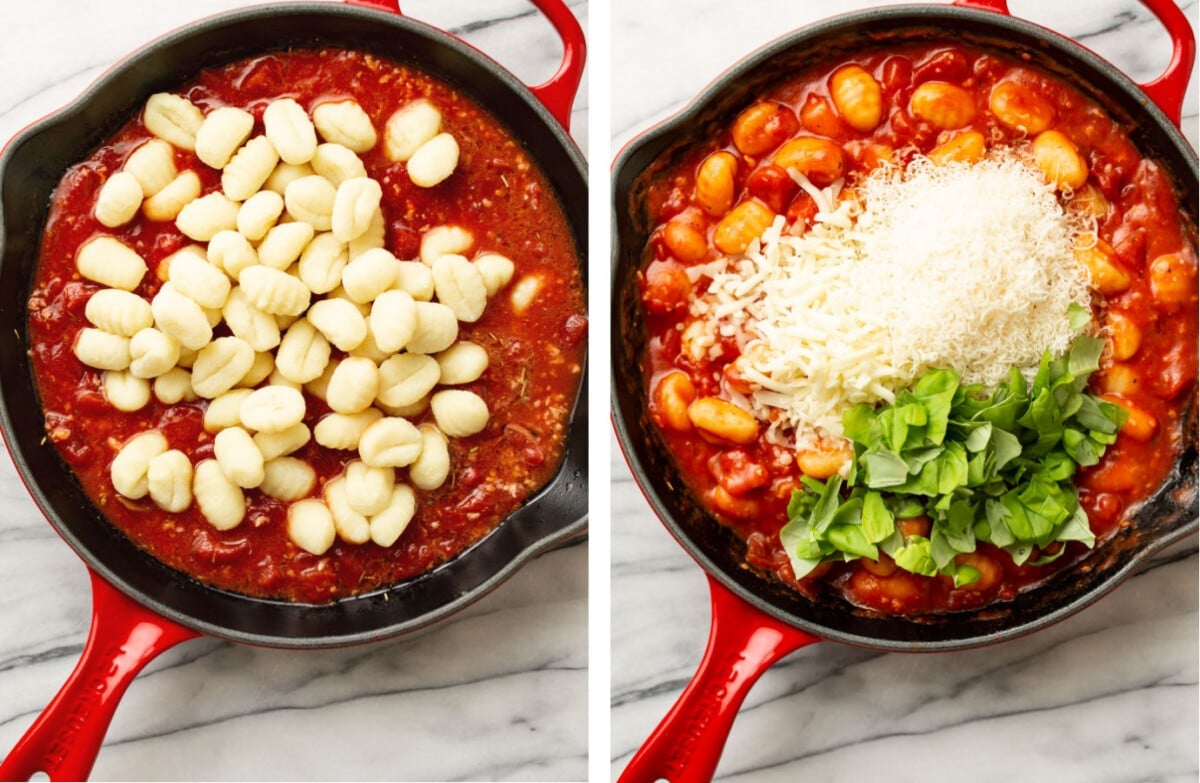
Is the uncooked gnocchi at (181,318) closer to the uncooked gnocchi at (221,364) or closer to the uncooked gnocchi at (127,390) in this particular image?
the uncooked gnocchi at (221,364)

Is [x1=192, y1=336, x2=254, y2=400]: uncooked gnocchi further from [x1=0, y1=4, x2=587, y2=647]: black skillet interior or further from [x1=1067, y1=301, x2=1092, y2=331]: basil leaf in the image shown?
[x1=1067, y1=301, x2=1092, y2=331]: basil leaf

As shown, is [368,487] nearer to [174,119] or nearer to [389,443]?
[389,443]

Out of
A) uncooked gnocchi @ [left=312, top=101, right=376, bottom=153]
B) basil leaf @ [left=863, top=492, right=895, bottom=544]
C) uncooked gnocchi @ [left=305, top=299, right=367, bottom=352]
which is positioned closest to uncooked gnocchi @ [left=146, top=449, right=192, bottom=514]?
uncooked gnocchi @ [left=305, top=299, right=367, bottom=352]

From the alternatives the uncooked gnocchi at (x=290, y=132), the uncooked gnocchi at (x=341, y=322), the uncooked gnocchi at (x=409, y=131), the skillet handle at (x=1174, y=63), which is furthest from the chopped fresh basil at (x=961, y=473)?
the uncooked gnocchi at (x=290, y=132)

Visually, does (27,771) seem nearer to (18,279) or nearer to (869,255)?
(18,279)

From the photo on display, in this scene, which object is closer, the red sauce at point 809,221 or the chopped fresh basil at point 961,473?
the chopped fresh basil at point 961,473

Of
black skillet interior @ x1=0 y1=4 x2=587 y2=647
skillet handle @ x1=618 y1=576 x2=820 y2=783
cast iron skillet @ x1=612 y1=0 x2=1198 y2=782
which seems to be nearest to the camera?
skillet handle @ x1=618 y1=576 x2=820 y2=783

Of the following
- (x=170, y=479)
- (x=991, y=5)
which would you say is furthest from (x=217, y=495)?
(x=991, y=5)

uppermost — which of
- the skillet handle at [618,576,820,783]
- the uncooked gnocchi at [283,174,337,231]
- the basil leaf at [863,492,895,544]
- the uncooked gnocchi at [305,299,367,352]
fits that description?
the uncooked gnocchi at [283,174,337,231]
